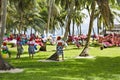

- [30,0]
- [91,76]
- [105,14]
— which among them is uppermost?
[30,0]

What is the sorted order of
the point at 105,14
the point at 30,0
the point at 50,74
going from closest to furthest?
1. the point at 50,74
2. the point at 105,14
3. the point at 30,0

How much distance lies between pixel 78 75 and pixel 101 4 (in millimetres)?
9021

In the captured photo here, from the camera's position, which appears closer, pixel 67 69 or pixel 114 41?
pixel 67 69

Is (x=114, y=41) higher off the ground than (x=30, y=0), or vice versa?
(x=30, y=0)

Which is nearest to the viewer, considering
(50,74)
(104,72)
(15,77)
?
(15,77)

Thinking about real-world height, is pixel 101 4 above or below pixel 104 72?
above

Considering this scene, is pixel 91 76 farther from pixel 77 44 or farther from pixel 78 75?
pixel 77 44

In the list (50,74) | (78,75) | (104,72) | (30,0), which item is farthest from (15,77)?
(30,0)

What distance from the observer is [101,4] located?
24594mm

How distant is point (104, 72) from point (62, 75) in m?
2.41

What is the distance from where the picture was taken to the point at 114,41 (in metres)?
42.8

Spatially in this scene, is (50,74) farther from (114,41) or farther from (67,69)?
(114,41)

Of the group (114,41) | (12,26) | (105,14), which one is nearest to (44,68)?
(105,14)

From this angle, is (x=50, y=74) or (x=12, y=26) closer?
(x=50, y=74)
